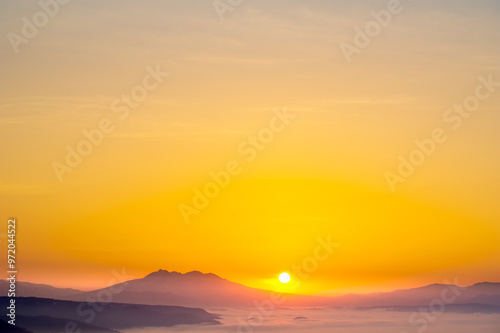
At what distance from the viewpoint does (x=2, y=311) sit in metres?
42.5

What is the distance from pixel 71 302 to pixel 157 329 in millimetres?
6951

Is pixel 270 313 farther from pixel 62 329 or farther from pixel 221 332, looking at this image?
pixel 62 329

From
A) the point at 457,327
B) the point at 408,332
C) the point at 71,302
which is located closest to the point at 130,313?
the point at 71,302

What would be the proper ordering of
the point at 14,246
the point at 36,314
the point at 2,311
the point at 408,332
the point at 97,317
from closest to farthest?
the point at 14,246
the point at 2,311
the point at 36,314
the point at 408,332
the point at 97,317

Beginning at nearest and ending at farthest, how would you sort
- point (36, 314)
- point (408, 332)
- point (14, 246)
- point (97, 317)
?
point (14, 246) < point (36, 314) < point (408, 332) < point (97, 317)

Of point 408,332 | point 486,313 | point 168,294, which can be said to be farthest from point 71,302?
point 486,313

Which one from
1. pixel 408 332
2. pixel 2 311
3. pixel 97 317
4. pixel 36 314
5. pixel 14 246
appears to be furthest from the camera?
pixel 97 317

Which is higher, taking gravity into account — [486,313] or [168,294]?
[168,294]

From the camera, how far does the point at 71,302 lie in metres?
47.4

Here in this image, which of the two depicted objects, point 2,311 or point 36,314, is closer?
point 2,311

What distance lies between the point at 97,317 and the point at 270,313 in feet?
45.7

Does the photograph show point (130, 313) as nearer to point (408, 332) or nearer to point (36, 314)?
point (36, 314)

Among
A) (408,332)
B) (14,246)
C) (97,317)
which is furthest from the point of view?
(97,317)

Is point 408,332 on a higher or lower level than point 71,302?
lower
